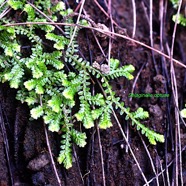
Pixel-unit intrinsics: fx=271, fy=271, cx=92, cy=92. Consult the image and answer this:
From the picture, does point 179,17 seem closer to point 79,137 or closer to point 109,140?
point 109,140

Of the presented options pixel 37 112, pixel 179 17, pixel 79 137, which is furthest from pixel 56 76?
pixel 179 17

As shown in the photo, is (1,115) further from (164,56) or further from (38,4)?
(164,56)

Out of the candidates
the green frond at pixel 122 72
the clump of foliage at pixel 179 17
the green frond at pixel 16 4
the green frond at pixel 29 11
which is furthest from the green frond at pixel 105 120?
the clump of foliage at pixel 179 17

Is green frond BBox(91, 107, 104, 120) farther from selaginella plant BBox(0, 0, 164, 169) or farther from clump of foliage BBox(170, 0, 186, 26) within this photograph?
clump of foliage BBox(170, 0, 186, 26)

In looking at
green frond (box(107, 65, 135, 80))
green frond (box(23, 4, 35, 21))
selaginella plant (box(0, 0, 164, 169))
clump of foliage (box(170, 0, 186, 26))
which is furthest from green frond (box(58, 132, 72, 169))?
clump of foliage (box(170, 0, 186, 26))

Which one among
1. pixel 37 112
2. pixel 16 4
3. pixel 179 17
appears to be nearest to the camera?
pixel 37 112

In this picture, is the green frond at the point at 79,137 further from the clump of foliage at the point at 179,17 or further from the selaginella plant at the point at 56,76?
the clump of foliage at the point at 179,17
